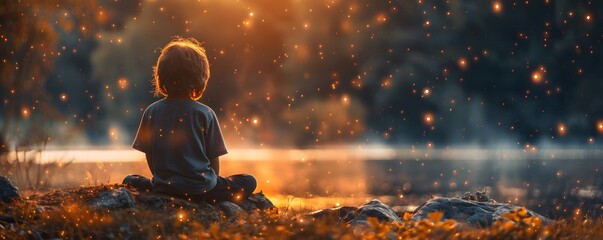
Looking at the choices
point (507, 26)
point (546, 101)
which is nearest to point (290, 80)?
point (507, 26)

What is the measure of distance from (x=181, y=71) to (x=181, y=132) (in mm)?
797

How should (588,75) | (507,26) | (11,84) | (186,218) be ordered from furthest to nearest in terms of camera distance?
(588,75)
(507,26)
(11,84)
(186,218)

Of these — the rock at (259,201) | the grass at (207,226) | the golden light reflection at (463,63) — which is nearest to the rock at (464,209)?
the grass at (207,226)

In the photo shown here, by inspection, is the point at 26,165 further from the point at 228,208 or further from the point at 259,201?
the point at 228,208

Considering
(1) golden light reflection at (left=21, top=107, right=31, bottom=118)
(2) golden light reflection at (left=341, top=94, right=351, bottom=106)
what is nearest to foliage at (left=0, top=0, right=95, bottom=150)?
(1) golden light reflection at (left=21, top=107, right=31, bottom=118)

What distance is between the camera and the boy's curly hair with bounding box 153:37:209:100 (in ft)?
30.0

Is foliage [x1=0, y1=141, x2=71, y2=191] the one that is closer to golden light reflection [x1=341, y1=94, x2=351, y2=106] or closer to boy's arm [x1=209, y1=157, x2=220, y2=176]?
boy's arm [x1=209, y1=157, x2=220, y2=176]

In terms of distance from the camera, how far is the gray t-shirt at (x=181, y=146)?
9.10 metres

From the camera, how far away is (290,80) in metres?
96.4

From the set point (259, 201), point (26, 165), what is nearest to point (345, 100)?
point (26, 165)

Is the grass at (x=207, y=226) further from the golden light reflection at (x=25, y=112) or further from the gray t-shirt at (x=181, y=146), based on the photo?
the golden light reflection at (x=25, y=112)

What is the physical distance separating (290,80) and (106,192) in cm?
8792

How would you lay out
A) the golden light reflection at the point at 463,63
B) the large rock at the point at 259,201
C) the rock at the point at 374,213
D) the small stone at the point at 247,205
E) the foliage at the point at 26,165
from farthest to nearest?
the golden light reflection at the point at 463,63 < the foliage at the point at 26,165 < the large rock at the point at 259,201 < the small stone at the point at 247,205 < the rock at the point at 374,213

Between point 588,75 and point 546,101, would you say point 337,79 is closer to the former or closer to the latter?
point 588,75
